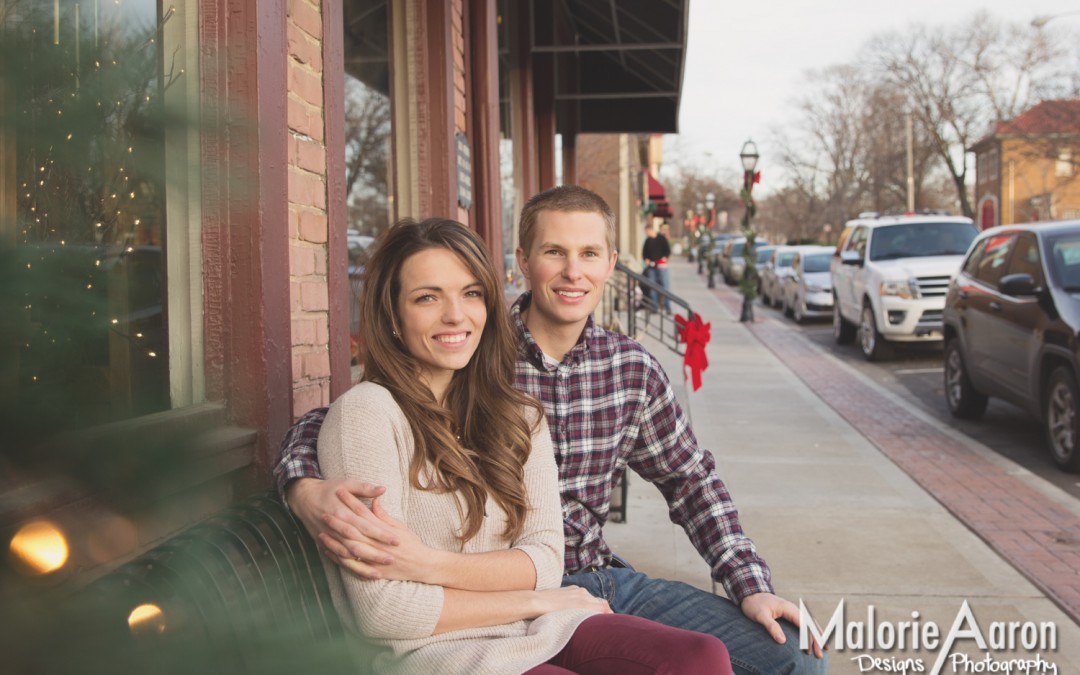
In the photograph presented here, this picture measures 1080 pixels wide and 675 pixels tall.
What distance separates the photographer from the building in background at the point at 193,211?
53 centimetres

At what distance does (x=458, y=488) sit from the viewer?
216 cm

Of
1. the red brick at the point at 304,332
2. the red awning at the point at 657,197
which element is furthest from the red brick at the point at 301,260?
the red awning at the point at 657,197

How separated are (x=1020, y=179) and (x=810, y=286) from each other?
5056 centimetres

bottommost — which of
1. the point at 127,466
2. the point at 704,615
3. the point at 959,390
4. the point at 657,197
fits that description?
the point at 959,390

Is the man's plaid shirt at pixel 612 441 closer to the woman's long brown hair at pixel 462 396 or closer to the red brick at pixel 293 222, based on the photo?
the woman's long brown hair at pixel 462 396

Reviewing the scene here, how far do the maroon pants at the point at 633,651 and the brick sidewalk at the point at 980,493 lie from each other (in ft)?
10.1

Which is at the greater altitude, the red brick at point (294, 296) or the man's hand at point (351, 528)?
the red brick at point (294, 296)

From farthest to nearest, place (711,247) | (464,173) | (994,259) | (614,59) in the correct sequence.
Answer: (711,247), (614,59), (994,259), (464,173)

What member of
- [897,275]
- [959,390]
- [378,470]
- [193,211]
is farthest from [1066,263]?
[193,211]

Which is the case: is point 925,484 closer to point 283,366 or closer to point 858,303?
point 283,366

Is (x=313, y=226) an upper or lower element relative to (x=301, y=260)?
upper

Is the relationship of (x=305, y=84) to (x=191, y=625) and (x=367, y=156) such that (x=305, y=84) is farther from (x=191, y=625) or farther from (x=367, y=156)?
(x=191, y=625)

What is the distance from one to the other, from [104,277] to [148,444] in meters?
0.10

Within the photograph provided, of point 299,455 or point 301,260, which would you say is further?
point 301,260
